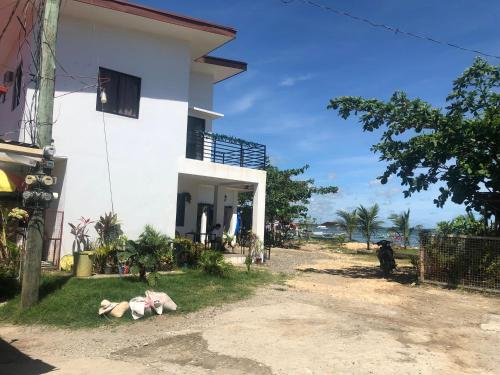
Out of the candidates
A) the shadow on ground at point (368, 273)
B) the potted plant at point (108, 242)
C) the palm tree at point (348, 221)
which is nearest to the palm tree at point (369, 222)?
the palm tree at point (348, 221)

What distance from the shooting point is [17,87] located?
14125 mm

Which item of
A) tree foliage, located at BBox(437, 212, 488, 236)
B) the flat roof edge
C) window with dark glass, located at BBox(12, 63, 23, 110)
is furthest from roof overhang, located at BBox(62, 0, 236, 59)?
tree foliage, located at BBox(437, 212, 488, 236)

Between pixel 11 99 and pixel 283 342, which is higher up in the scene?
pixel 11 99

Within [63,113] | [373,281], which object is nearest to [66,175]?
[63,113]

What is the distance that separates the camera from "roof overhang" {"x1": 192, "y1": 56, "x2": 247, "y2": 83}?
17531 millimetres

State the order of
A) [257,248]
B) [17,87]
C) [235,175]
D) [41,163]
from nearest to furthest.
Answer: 1. [41,163]
2. [17,87]
3. [235,175]
4. [257,248]

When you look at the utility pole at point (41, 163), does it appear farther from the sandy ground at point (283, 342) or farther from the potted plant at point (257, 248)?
the potted plant at point (257, 248)

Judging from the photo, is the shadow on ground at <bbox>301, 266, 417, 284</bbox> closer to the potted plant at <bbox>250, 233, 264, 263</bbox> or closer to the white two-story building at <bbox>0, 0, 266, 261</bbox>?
the potted plant at <bbox>250, 233, 264, 263</bbox>

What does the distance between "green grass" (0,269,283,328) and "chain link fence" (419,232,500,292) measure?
506 centimetres

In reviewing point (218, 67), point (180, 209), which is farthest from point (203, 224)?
point (218, 67)

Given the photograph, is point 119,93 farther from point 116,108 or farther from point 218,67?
point 218,67

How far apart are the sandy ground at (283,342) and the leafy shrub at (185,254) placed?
3779 millimetres

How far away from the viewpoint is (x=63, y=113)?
40.0ft

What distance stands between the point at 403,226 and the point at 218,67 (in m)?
23.5
